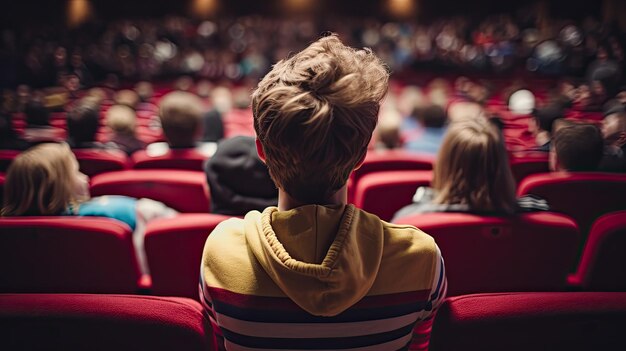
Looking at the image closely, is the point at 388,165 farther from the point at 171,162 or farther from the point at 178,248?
the point at 178,248

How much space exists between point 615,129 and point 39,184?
2.43 meters

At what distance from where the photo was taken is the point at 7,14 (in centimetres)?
1188

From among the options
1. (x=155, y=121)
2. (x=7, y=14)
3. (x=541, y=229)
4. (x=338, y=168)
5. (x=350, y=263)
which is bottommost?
(x=155, y=121)

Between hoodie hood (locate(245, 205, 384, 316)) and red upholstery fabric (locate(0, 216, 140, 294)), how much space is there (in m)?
0.75

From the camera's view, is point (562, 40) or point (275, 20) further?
point (275, 20)

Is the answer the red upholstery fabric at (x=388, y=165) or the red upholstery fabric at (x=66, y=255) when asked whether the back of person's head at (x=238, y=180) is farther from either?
the red upholstery fabric at (x=388, y=165)

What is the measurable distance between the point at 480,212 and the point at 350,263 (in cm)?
95

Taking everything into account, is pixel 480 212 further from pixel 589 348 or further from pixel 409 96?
pixel 409 96

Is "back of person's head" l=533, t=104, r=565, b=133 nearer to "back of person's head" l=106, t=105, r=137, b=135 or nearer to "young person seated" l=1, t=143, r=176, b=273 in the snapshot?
"young person seated" l=1, t=143, r=176, b=273

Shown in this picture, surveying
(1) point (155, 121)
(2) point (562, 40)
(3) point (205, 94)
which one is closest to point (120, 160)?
(1) point (155, 121)

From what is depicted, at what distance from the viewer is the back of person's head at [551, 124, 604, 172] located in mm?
1912

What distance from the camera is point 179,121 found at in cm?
271

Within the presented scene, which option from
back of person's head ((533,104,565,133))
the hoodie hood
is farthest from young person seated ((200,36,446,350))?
back of person's head ((533,104,565,133))

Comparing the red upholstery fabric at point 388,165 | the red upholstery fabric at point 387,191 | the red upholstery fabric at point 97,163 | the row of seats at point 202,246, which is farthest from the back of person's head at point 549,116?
the red upholstery fabric at point 97,163
